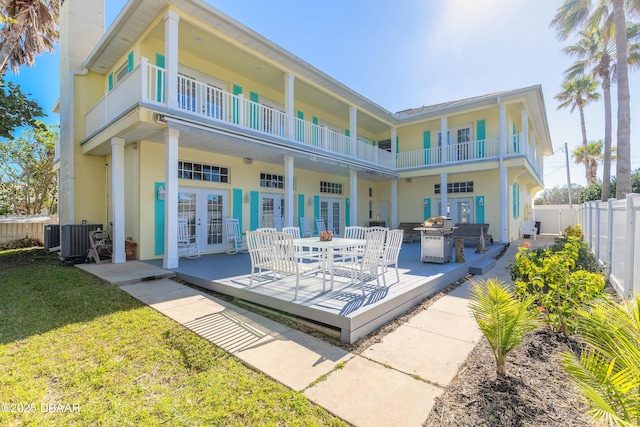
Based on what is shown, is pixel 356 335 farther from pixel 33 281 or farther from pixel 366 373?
pixel 33 281

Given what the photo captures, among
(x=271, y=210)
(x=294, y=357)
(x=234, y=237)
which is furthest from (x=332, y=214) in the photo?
(x=294, y=357)

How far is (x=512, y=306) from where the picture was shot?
2467 mm

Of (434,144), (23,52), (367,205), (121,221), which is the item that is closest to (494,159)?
(434,144)

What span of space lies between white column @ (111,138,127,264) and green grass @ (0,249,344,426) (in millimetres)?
3138

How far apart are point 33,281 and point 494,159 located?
569 inches

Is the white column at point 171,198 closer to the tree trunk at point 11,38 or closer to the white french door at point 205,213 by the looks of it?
the white french door at point 205,213

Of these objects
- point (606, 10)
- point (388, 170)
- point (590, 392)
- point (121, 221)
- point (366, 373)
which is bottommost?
point (366, 373)

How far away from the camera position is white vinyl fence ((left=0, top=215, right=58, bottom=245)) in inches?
484

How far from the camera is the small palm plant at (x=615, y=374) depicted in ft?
4.57

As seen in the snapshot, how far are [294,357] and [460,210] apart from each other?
1310cm

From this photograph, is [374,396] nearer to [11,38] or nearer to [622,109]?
[622,109]

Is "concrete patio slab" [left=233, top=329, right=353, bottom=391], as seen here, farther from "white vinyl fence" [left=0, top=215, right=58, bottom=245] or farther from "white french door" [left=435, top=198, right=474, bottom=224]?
"white vinyl fence" [left=0, top=215, right=58, bottom=245]

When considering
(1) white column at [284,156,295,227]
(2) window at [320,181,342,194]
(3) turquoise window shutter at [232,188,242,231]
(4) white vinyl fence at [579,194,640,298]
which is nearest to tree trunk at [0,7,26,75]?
(3) turquoise window shutter at [232,188,242,231]

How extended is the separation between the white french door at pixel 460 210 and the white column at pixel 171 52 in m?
12.4
